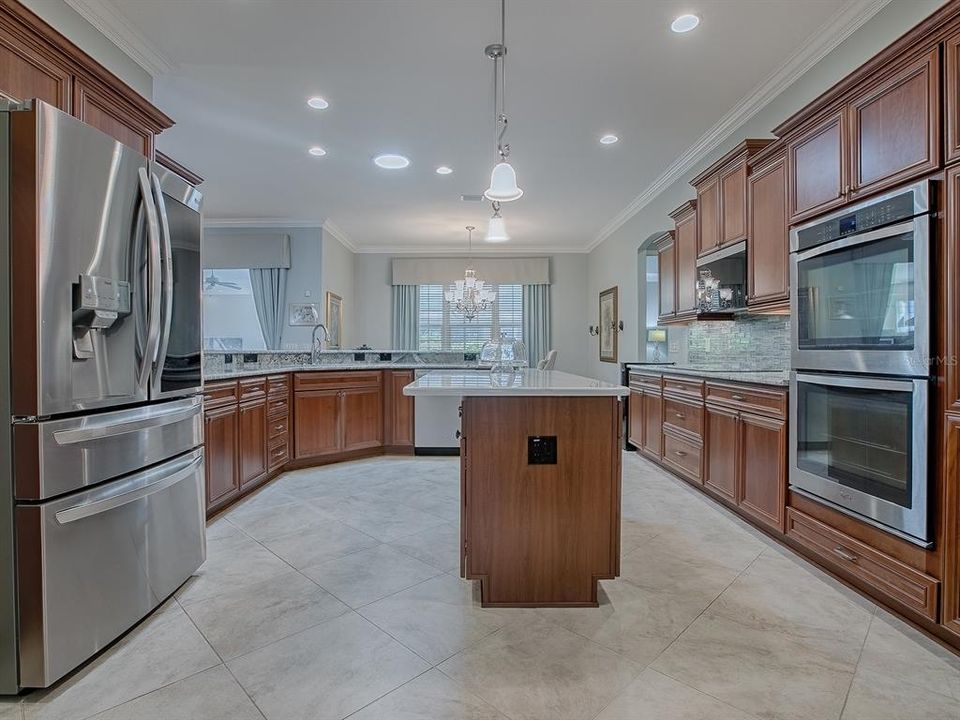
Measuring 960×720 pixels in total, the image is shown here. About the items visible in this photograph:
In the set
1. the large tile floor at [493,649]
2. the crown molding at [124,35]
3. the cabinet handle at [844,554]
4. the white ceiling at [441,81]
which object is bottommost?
the large tile floor at [493,649]

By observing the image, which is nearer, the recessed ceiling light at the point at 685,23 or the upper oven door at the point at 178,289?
the upper oven door at the point at 178,289

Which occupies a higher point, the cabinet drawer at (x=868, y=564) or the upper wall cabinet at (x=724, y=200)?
the upper wall cabinet at (x=724, y=200)

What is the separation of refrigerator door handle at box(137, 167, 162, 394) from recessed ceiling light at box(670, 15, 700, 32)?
8.79ft

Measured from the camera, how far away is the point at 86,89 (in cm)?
222

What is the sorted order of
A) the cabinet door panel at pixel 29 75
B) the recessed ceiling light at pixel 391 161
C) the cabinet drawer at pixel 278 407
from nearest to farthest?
the cabinet door panel at pixel 29 75 → the cabinet drawer at pixel 278 407 → the recessed ceiling light at pixel 391 161

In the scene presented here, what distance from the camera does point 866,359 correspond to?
203 cm

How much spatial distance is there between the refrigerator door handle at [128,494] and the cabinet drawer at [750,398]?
2867 millimetres

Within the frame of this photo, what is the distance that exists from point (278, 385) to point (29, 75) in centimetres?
248

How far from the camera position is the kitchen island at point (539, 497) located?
199 centimetres

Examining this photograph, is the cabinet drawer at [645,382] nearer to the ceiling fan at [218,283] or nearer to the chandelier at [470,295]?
the chandelier at [470,295]

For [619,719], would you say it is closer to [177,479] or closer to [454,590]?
[454,590]

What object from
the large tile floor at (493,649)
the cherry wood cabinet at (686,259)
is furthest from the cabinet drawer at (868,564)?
the cherry wood cabinet at (686,259)

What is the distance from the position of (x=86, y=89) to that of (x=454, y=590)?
276cm

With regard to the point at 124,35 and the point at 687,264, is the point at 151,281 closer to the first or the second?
the point at 124,35
